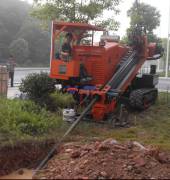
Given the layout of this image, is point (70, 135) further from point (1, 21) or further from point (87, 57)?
point (1, 21)

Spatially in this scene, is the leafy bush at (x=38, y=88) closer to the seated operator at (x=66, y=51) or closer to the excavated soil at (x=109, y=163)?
the seated operator at (x=66, y=51)

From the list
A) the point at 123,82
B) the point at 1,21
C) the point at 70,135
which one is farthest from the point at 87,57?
the point at 1,21

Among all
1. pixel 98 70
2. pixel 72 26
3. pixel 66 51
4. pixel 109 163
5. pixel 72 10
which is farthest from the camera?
pixel 72 10

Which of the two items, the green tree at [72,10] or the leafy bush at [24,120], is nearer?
the leafy bush at [24,120]

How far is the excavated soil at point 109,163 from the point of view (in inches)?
267

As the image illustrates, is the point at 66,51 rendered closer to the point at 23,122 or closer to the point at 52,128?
the point at 52,128

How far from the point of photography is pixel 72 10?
52.4 feet

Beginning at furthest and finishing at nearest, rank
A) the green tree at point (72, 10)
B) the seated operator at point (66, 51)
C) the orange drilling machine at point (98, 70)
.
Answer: the green tree at point (72, 10), the seated operator at point (66, 51), the orange drilling machine at point (98, 70)

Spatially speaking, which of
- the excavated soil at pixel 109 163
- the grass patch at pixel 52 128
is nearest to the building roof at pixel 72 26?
the grass patch at pixel 52 128

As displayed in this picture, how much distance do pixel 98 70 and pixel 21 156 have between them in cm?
538

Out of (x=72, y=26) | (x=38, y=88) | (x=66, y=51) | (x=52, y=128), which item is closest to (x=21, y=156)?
(x=52, y=128)

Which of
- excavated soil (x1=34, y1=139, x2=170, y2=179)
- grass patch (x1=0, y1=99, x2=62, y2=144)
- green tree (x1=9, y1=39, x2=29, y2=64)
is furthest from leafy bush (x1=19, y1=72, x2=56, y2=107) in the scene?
green tree (x1=9, y1=39, x2=29, y2=64)

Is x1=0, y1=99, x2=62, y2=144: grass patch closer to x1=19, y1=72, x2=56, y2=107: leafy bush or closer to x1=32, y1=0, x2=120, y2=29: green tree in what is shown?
x1=19, y1=72, x2=56, y2=107: leafy bush

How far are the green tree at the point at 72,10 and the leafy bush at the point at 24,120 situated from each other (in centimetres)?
624
